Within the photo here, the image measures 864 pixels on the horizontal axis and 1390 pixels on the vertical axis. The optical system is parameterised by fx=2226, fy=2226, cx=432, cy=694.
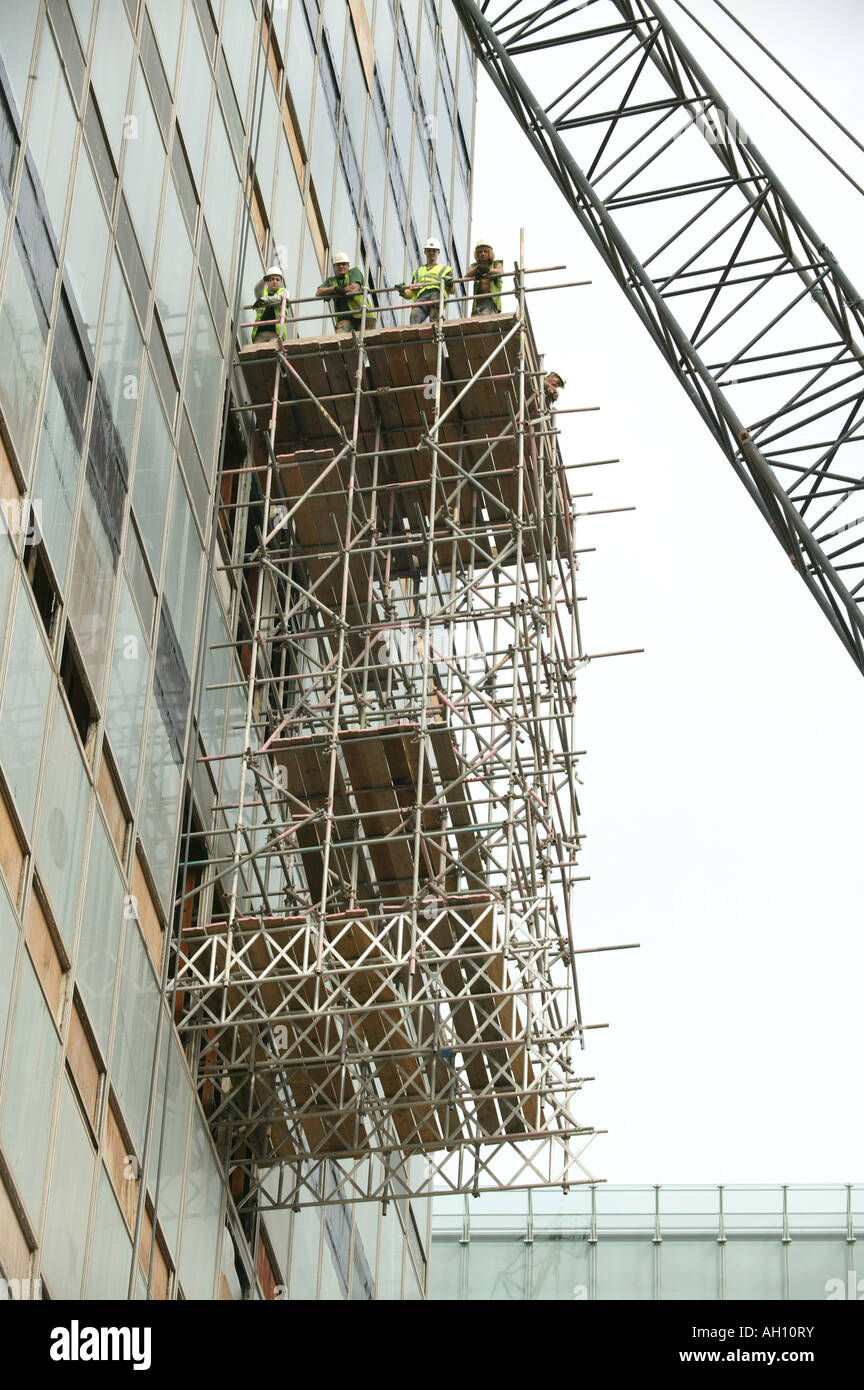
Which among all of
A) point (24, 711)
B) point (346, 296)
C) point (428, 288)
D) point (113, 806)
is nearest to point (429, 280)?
point (428, 288)

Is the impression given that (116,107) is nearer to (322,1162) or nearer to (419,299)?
(419,299)

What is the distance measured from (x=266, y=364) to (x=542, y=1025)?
10.0m

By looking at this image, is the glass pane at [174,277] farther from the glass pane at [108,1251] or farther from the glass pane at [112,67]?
the glass pane at [108,1251]

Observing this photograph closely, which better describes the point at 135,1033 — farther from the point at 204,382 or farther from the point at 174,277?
the point at 174,277

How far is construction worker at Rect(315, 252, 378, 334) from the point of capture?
31938 millimetres

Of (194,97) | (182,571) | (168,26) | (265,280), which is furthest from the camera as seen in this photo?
(265,280)

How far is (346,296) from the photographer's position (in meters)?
32.1

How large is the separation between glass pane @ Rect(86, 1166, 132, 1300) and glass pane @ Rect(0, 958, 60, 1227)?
193cm

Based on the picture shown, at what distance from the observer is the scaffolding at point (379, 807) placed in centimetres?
2745

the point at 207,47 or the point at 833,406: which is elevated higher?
the point at 207,47

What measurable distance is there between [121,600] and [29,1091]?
6664mm

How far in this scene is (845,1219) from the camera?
5375 cm

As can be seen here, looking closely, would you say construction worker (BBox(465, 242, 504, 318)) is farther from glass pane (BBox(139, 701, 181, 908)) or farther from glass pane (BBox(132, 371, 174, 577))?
glass pane (BBox(139, 701, 181, 908))
